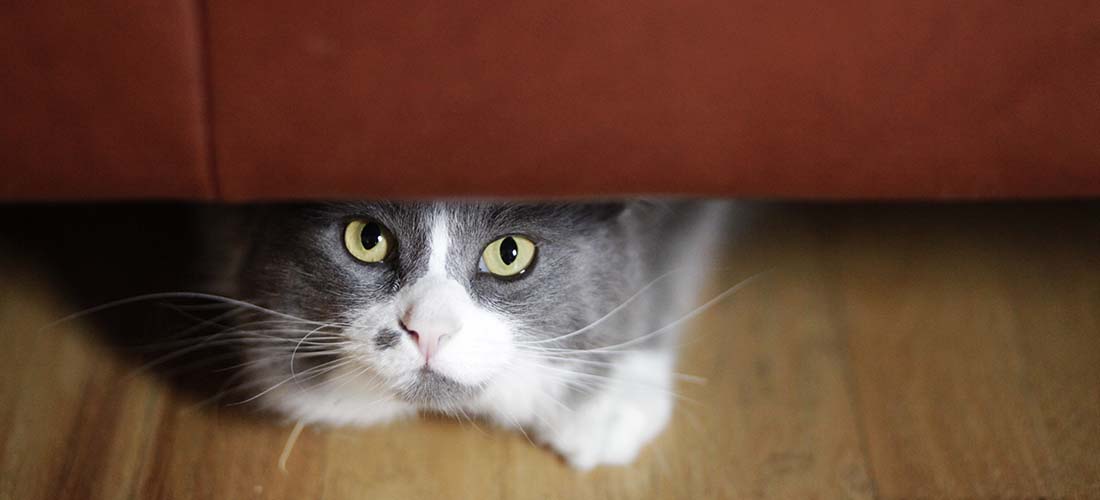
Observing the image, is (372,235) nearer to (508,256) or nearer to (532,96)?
(508,256)

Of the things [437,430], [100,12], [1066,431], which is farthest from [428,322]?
[1066,431]

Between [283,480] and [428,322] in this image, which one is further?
[283,480]

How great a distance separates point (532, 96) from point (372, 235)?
22cm

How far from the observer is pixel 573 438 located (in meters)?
0.99

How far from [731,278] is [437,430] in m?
0.37

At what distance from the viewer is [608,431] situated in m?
1.00

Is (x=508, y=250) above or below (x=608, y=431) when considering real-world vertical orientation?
above

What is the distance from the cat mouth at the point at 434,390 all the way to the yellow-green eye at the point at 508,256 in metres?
0.10

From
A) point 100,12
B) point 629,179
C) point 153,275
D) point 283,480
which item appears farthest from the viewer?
point 153,275

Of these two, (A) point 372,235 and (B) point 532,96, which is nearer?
(B) point 532,96

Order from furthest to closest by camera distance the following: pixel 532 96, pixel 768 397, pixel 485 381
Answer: pixel 768 397 < pixel 485 381 < pixel 532 96

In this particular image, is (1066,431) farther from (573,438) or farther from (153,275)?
(153,275)

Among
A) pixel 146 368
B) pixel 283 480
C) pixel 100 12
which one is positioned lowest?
pixel 283 480

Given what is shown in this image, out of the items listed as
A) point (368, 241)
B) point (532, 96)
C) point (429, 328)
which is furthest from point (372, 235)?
point (532, 96)
